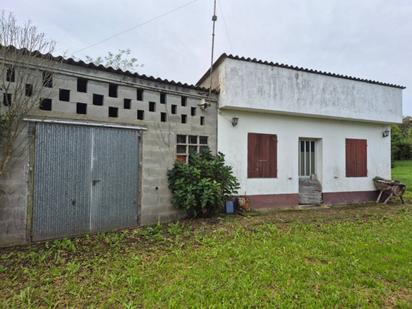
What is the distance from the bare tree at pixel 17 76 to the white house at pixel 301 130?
4.70 m

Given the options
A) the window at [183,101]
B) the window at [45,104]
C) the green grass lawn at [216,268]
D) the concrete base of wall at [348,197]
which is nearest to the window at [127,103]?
the window at [183,101]

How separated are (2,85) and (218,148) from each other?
17.7 feet

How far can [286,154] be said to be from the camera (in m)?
8.98

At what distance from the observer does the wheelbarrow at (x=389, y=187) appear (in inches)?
385

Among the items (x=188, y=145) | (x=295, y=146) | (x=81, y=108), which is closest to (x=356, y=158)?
(x=295, y=146)

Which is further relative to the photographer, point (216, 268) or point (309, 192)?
point (309, 192)

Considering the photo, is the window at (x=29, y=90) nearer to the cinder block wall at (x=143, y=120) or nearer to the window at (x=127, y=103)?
the cinder block wall at (x=143, y=120)

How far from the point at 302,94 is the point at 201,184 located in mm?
4924

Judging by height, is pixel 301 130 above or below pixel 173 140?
above

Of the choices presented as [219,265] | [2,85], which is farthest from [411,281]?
[2,85]

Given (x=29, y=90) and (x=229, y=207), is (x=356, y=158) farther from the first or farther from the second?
(x=29, y=90)

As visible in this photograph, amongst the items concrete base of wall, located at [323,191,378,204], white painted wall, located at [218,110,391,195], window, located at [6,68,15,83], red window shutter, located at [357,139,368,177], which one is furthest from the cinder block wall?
red window shutter, located at [357,139,368,177]

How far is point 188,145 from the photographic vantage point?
7391 millimetres

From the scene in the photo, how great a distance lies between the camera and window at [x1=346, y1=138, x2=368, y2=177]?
33.0 ft
